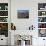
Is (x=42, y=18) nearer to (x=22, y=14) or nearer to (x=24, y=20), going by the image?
(x=24, y=20)

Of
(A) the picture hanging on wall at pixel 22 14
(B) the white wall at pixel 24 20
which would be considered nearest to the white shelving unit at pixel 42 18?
(B) the white wall at pixel 24 20

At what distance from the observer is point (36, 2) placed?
668cm

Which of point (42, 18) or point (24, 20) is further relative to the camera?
point (42, 18)

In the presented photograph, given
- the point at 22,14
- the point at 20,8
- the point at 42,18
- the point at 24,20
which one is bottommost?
the point at 24,20

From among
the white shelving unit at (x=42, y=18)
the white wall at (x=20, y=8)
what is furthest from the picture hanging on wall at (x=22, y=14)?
the white shelving unit at (x=42, y=18)

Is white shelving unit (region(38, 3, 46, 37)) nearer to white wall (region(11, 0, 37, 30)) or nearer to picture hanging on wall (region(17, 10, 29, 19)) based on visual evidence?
white wall (region(11, 0, 37, 30))

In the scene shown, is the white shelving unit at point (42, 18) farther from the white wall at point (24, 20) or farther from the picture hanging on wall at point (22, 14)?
the picture hanging on wall at point (22, 14)

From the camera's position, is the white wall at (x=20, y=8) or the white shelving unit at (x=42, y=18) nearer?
the white wall at (x=20, y=8)

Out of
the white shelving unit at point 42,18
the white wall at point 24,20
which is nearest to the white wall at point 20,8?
the white wall at point 24,20

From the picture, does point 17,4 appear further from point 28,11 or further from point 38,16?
point 38,16

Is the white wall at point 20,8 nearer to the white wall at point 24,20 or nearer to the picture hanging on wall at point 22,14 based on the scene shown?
the white wall at point 24,20

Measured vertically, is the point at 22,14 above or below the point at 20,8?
below

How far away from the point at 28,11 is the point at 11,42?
6.00 feet

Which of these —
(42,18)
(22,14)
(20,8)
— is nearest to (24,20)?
(22,14)
